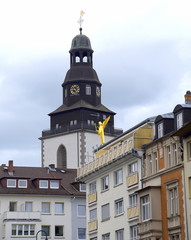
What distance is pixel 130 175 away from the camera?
75250 millimetres

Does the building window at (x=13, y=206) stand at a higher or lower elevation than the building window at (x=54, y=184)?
lower

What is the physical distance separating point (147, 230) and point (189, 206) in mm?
5935

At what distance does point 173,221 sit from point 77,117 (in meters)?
78.7

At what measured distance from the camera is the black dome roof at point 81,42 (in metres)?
150

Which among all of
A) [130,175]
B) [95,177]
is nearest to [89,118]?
[95,177]

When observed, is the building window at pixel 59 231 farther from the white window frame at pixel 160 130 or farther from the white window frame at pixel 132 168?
the white window frame at pixel 160 130

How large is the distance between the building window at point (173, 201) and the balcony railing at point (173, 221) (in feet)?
1.14

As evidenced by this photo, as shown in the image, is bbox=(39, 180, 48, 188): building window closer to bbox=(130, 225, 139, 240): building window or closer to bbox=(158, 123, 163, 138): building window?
bbox=(130, 225, 139, 240): building window

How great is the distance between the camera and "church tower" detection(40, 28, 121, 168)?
142750 mm

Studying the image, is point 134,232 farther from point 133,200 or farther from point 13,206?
point 13,206

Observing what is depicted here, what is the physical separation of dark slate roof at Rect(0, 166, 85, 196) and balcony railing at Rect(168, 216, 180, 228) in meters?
43.2

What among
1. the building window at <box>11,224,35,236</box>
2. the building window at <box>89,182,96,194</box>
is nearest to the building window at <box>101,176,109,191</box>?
the building window at <box>89,182,96,194</box>

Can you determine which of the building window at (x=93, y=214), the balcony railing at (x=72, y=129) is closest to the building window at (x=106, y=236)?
the building window at (x=93, y=214)

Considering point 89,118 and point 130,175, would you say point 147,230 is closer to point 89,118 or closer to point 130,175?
point 130,175
